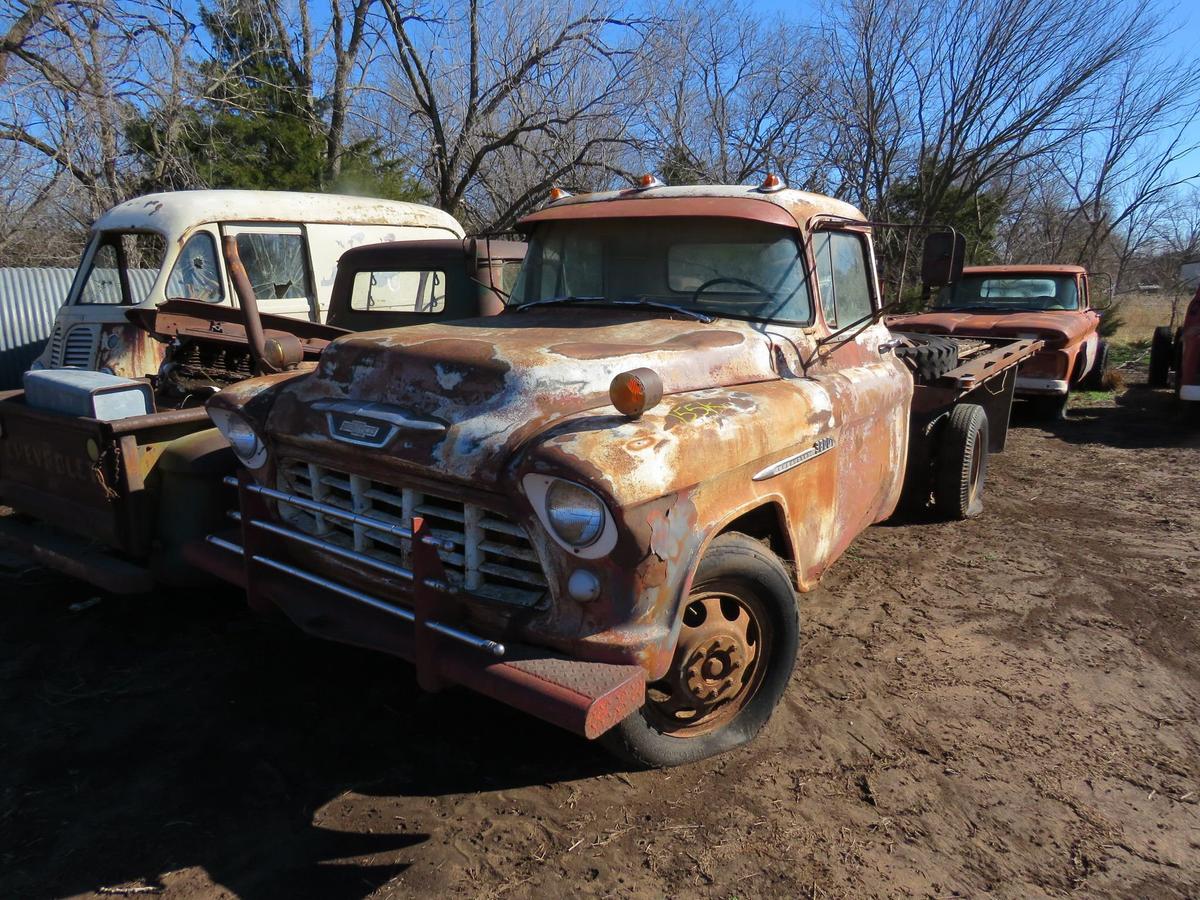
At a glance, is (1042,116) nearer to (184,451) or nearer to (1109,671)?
(1109,671)

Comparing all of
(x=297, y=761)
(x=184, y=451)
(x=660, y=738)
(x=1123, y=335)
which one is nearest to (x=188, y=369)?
(x=184, y=451)

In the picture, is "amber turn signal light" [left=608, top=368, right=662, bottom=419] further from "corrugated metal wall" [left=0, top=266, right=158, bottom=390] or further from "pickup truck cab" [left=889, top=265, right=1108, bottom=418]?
"corrugated metal wall" [left=0, top=266, right=158, bottom=390]

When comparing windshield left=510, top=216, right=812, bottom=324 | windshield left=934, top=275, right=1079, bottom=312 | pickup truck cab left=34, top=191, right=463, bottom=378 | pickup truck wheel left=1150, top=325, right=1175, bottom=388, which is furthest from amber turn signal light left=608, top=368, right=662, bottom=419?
pickup truck wheel left=1150, top=325, right=1175, bottom=388

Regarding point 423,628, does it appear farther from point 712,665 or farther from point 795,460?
point 795,460

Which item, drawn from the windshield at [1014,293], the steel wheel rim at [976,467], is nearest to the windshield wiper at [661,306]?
the steel wheel rim at [976,467]

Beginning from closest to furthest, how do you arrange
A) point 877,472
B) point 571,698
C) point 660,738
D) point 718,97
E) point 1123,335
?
point 571,698, point 660,738, point 877,472, point 718,97, point 1123,335

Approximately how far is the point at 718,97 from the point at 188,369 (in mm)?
16100

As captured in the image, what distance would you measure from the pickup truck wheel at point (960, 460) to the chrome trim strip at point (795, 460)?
2601 millimetres

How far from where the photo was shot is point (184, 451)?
3828mm

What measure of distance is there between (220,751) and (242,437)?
48.6 inches

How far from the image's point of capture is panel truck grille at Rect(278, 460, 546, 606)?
275 cm

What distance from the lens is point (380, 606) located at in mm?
2928

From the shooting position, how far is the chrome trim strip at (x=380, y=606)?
2.57 metres

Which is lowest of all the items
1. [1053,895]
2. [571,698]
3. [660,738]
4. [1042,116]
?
[1053,895]
